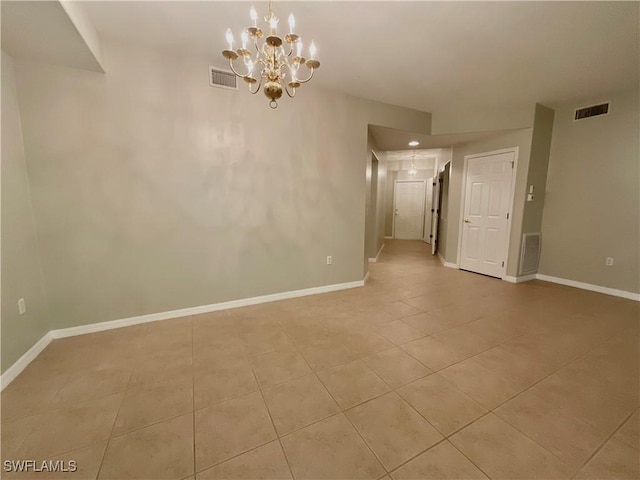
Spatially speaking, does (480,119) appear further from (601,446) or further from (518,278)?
(601,446)

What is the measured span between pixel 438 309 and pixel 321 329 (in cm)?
150

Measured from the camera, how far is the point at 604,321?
273 cm

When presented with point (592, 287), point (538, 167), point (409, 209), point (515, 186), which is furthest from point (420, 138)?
point (409, 209)

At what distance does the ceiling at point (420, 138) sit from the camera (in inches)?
159

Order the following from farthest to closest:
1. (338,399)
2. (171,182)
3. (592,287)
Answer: (592,287), (171,182), (338,399)

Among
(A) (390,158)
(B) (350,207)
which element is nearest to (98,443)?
(B) (350,207)

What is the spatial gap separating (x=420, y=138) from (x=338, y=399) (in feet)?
14.3

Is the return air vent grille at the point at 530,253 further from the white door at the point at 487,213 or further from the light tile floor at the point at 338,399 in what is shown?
the light tile floor at the point at 338,399

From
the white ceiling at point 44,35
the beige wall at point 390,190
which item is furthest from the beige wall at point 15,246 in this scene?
the beige wall at point 390,190

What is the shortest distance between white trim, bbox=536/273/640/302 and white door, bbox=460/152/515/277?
0.74 meters

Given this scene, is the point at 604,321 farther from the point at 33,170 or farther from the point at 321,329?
the point at 33,170

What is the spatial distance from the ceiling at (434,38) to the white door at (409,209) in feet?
17.0

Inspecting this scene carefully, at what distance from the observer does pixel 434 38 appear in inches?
89.3

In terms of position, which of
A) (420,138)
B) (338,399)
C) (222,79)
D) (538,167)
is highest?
(222,79)
